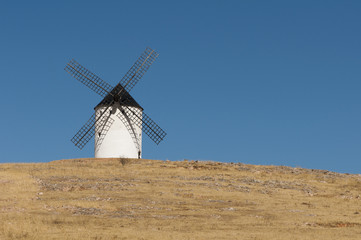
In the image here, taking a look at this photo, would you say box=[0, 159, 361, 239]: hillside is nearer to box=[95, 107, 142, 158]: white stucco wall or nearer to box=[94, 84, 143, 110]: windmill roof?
box=[95, 107, 142, 158]: white stucco wall

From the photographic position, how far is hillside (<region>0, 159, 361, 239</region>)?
22.8 metres

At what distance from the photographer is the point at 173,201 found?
3067cm

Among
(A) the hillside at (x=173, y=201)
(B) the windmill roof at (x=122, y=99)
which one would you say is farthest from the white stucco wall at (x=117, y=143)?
(A) the hillside at (x=173, y=201)

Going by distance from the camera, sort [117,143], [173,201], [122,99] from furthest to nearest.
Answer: [122,99]
[117,143]
[173,201]

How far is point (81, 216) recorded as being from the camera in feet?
86.2

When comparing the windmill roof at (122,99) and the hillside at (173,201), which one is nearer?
the hillside at (173,201)

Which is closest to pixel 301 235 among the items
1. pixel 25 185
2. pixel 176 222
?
pixel 176 222

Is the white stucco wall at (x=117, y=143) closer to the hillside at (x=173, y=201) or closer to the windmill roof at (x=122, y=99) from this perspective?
the windmill roof at (x=122, y=99)

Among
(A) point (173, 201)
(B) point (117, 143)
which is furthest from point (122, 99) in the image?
(A) point (173, 201)

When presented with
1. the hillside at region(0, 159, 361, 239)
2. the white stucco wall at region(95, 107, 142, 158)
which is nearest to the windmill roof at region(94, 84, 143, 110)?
the white stucco wall at region(95, 107, 142, 158)

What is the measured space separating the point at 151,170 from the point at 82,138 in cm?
1192

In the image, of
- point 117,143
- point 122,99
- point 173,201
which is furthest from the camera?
point 122,99

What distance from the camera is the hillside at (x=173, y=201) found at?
22.8 m

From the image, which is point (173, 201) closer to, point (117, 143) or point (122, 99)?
point (117, 143)
